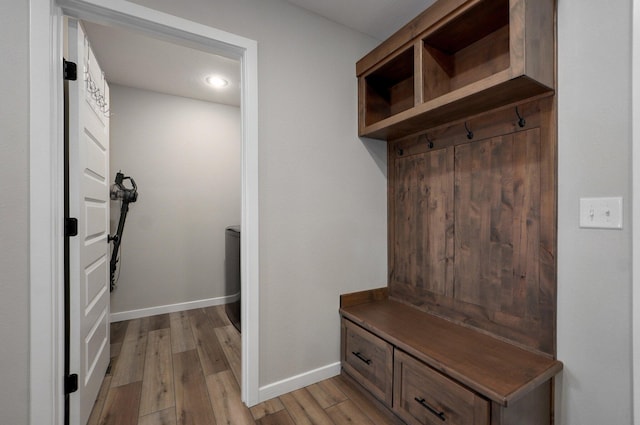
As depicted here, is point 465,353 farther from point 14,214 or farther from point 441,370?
point 14,214

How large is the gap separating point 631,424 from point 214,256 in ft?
11.6

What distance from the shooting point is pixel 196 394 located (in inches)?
70.5

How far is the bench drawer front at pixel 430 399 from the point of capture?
1.18 metres

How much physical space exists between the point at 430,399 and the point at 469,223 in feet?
3.17

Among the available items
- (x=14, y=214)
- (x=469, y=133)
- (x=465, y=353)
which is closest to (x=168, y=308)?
(x=14, y=214)

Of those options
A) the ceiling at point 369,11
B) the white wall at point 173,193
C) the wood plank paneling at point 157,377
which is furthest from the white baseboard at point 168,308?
the ceiling at point 369,11

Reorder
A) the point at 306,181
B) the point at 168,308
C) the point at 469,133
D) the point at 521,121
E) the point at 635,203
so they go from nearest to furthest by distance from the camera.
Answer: the point at 635,203, the point at 521,121, the point at 469,133, the point at 306,181, the point at 168,308

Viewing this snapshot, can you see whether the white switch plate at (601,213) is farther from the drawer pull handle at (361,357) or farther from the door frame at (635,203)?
the drawer pull handle at (361,357)

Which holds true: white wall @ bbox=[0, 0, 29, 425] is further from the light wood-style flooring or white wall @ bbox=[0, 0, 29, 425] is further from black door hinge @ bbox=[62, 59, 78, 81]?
the light wood-style flooring

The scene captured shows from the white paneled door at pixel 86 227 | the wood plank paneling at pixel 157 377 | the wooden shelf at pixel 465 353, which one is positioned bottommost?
the wood plank paneling at pixel 157 377

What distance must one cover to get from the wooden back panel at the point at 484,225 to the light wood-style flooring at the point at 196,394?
809mm

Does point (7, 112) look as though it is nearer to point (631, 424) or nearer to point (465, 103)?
point (465, 103)

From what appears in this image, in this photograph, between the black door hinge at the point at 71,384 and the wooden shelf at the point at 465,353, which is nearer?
the wooden shelf at the point at 465,353

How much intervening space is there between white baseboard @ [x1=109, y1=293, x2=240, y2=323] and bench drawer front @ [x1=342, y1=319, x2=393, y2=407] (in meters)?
1.29
